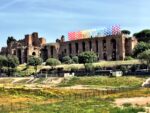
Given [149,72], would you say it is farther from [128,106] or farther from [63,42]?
[63,42]

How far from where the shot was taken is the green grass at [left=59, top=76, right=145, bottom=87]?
9740 cm

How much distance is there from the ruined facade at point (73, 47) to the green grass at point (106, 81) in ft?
165

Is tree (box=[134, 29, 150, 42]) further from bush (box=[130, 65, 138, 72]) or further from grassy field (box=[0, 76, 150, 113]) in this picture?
grassy field (box=[0, 76, 150, 113])

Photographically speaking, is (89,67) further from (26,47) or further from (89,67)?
(26,47)

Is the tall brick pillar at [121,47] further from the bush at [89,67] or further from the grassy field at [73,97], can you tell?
the grassy field at [73,97]

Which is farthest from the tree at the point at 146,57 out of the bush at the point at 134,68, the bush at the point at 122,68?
the bush at the point at 122,68

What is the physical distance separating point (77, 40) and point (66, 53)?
26.5ft

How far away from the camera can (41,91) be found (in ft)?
251

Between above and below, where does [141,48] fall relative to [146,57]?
above

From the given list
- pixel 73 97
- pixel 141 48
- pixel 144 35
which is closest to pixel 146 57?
pixel 141 48

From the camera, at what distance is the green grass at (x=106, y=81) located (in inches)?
3835

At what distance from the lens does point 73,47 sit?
Result: 174m

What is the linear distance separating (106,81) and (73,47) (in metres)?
72.8

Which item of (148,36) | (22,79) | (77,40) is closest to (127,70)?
(22,79)
